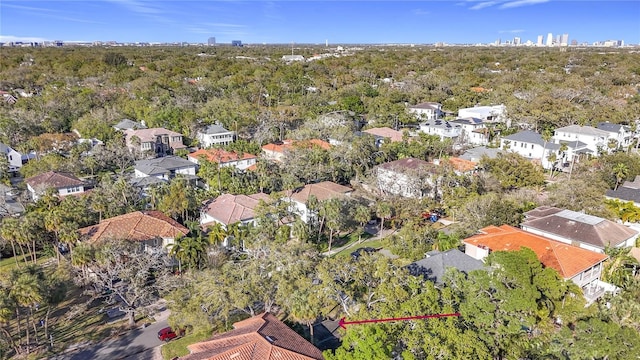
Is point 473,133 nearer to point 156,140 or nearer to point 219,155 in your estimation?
point 219,155

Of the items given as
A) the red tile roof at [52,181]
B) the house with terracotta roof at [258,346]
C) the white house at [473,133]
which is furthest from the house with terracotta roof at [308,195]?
the white house at [473,133]

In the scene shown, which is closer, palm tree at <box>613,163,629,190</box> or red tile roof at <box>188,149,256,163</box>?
palm tree at <box>613,163,629,190</box>

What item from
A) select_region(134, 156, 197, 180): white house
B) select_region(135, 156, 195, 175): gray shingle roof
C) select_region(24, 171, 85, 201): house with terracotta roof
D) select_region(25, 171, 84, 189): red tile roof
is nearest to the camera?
select_region(24, 171, 85, 201): house with terracotta roof

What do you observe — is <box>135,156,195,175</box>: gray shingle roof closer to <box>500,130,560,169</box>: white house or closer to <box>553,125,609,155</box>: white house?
<box>500,130,560,169</box>: white house

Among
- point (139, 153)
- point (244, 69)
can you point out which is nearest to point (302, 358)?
point (139, 153)

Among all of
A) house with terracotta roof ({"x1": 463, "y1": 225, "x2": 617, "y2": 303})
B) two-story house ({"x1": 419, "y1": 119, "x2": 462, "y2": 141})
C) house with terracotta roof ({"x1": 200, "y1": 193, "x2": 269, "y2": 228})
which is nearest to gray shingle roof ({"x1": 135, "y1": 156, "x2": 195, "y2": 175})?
house with terracotta roof ({"x1": 200, "y1": 193, "x2": 269, "y2": 228})

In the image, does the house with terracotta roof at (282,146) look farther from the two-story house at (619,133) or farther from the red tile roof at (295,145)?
the two-story house at (619,133)

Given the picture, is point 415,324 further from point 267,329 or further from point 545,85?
point 545,85
